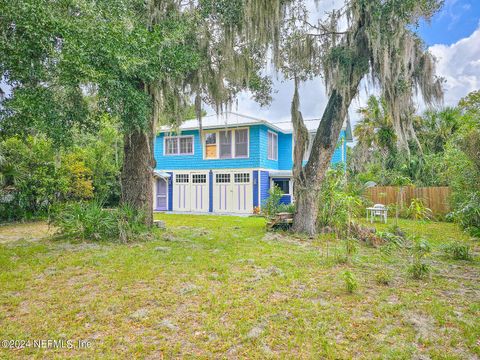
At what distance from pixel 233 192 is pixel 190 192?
8.19 ft

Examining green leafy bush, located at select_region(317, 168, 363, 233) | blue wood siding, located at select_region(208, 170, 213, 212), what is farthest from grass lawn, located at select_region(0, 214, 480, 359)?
blue wood siding, located at select_region(208, 170, 213, 212)

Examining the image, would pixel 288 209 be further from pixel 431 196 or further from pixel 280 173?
pixel 431 196

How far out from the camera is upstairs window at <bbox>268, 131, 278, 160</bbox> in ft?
51.0

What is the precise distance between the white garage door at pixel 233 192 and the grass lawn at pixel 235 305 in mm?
9094

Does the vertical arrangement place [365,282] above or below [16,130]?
below

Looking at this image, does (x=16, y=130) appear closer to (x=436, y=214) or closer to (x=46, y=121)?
(x=46, y=121)

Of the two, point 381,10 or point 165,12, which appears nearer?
point 381,10

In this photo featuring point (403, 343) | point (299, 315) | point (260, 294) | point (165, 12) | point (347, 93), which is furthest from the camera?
point (347, 93)

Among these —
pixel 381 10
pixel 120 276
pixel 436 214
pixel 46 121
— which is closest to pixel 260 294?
Result: pixel 120 276

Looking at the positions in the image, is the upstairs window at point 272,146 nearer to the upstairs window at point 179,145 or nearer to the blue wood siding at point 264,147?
the blue wood siding at point 264,147

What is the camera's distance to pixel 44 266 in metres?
4.89

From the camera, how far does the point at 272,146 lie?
15930 mm

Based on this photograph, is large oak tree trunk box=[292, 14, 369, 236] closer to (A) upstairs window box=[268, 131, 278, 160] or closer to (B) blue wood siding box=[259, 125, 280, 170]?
(B) blue wood siding box=[259, 125, 280, 170]

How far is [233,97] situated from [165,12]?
111 inches
